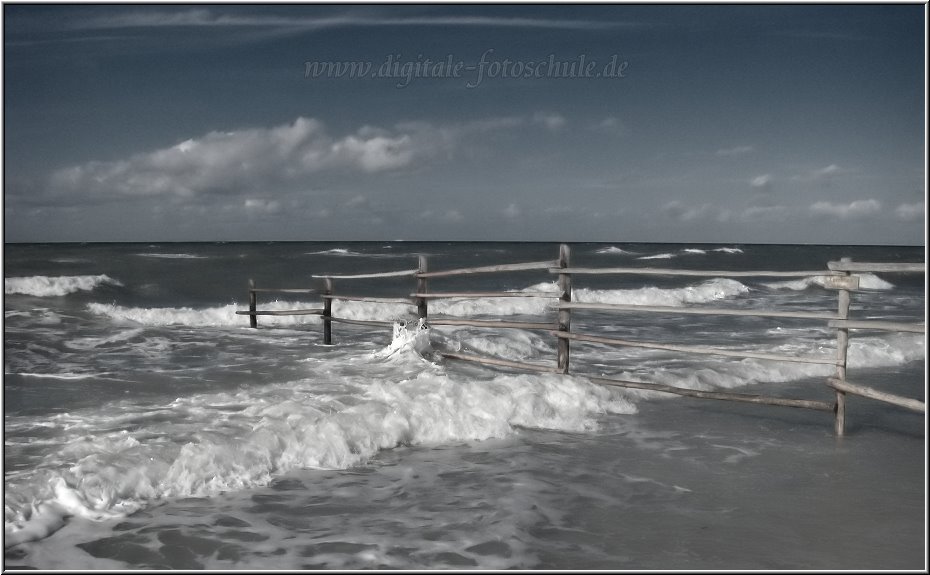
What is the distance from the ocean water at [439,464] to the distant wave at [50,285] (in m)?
18.7

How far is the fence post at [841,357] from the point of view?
5262 mm

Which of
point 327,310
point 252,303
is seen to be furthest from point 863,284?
point 327,310

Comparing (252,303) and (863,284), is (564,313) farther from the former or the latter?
(863,284)

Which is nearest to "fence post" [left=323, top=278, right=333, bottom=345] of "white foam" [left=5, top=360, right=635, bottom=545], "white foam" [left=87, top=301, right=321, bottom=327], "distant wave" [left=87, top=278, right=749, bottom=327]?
"white foam" [left=5, top=360, right=635, bottom=545]

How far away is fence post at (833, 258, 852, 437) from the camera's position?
5262 millimetres

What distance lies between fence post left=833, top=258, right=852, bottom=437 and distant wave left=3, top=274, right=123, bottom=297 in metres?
27.9

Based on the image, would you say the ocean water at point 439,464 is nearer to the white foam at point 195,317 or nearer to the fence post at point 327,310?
the fence post at point 327,310

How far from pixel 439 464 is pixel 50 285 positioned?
27315mm

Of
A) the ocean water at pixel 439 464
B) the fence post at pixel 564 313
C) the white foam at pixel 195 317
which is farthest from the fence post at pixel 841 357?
the white foam at pixel 195 317

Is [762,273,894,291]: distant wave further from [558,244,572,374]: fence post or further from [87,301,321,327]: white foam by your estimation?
[558,244,572,374]: fence post

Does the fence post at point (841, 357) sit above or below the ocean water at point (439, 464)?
above

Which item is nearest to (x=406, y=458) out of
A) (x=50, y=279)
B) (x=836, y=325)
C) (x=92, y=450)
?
(x=92, y=450)

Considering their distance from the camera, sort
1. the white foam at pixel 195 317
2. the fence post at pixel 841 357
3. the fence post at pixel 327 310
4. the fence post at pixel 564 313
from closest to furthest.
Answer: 1. the fence post at pixel 841 357
2. the fence post at pixel 564 313
3. the fence post at pixel 327 310
4. the white foam at pixel 195 317

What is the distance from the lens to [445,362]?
857 cm
